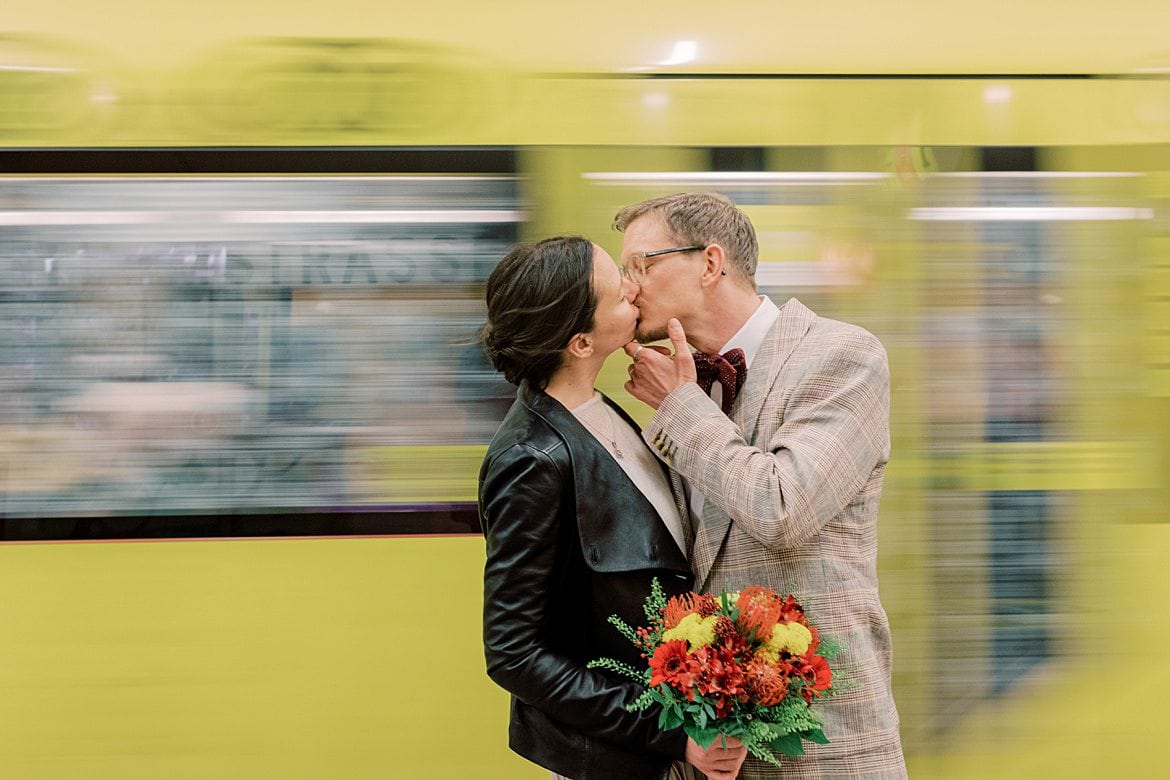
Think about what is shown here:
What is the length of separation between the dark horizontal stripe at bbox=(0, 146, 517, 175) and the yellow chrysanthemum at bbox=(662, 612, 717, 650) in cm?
155

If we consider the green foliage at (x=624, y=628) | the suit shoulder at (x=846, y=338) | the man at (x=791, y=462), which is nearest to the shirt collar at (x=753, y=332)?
the man at (x=791, y=462)

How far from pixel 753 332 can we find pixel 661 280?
0.24m

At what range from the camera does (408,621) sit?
277cm

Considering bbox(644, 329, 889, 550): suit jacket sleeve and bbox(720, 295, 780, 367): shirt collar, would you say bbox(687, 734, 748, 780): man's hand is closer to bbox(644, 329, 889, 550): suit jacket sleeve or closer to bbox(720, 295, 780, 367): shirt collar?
bbox(644, 329, 889, 550): suit jacket sleeve

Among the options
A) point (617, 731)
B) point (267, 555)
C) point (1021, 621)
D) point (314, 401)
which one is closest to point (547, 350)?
point (617, 731)

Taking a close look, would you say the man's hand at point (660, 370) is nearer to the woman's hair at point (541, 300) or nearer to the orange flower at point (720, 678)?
the woman's hair at point (541, 300)

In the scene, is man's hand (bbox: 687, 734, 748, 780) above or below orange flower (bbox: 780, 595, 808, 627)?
below

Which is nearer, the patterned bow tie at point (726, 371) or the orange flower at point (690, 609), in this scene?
the orange flower at point (690, 609)

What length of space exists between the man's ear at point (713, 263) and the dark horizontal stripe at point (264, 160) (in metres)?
0.85

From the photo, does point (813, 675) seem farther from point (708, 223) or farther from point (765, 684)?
point (708, 223)

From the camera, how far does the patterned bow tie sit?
6.79ft

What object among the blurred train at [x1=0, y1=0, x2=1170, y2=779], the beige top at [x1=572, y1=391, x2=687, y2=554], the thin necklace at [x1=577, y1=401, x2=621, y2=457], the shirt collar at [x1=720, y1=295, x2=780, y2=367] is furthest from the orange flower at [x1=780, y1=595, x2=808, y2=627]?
the blurred train at [x1=0, y1=0, x2=1170, y2=779]

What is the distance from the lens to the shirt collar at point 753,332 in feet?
7.02

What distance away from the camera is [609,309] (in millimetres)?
1992
